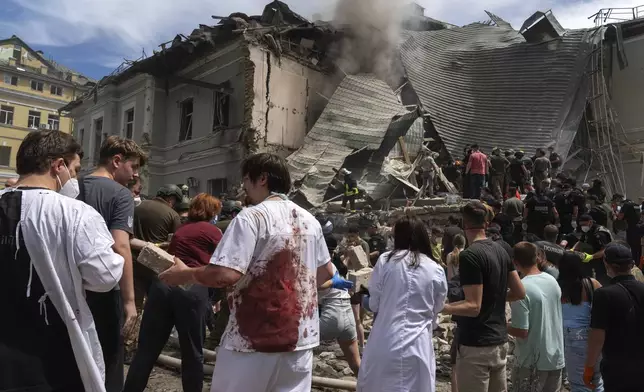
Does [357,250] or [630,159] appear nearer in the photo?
[357,250]

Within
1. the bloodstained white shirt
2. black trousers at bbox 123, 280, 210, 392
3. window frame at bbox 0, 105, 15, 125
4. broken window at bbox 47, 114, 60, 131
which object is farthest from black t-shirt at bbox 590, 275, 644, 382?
broken window at bbox 47, 114, 60, 131

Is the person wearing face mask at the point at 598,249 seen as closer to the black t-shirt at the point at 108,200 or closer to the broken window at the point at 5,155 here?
the black t-shirt at the point at 108,200

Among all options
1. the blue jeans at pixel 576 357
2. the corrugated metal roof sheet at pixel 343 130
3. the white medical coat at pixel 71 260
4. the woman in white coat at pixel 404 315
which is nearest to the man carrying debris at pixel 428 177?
the corrugated metal roof sheet at pixel 343 130

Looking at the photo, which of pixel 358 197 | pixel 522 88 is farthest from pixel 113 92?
pixel 522 88

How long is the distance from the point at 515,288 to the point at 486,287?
355 mm

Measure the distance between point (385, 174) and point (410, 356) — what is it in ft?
44.3

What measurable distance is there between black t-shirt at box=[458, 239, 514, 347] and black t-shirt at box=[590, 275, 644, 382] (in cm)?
53

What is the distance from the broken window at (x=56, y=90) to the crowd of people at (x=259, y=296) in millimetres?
49318

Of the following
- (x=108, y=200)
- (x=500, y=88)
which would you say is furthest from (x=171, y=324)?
(x=500, y=88)

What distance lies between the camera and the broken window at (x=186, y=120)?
62.7ft

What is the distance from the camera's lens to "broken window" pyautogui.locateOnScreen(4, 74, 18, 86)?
42.9 m

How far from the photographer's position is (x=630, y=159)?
57.9 ft

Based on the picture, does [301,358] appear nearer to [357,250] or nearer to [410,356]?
[410,356]

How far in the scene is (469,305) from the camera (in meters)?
2.81
